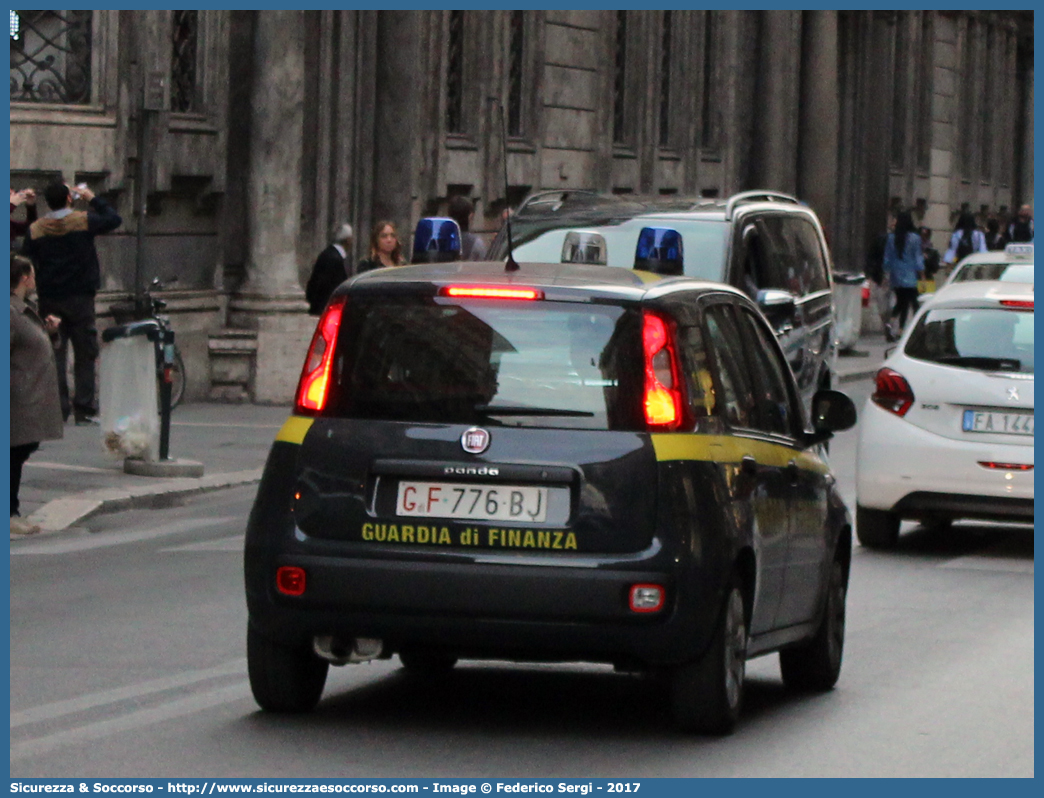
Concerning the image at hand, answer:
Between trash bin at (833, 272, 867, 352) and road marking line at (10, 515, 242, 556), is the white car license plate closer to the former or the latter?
road marking line at (10, 515, 242, 556)

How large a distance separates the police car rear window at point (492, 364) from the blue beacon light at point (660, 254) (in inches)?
92.7

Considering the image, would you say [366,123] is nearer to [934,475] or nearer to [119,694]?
[934,475]

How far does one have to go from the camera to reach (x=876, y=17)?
42188 millimetres

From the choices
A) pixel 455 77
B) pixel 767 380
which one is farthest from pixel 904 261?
pixel 767 380

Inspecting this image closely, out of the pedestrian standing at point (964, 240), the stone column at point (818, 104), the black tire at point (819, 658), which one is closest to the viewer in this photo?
the black tire at point (819, 658)

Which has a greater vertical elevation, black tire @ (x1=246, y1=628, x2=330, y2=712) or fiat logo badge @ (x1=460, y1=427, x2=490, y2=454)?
fiat logo badge @ (x1=460, y1=427, x2=490, y2=454)

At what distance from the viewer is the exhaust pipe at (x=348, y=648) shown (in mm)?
7277

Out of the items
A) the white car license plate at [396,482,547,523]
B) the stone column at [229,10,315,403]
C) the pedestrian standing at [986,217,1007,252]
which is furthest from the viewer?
the pedestrian standing at [986,217,1007,252]

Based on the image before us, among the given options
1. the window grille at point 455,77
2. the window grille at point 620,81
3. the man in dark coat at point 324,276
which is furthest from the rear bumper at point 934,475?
the window grille at point 620,81

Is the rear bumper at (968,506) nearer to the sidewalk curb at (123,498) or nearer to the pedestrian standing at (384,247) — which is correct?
the sidewalk curb at (123,498)

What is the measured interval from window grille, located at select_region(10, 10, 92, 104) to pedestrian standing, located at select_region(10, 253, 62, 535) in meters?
7.60

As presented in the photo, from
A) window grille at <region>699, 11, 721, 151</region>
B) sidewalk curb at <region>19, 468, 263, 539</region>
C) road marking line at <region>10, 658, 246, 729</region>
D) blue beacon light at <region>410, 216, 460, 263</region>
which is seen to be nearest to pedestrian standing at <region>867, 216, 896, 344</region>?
window grille at <region>699, 11, 721, 151</region>

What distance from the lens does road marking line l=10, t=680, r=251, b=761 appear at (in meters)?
7.01

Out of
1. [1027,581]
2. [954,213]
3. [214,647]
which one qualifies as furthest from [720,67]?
[214,647]
